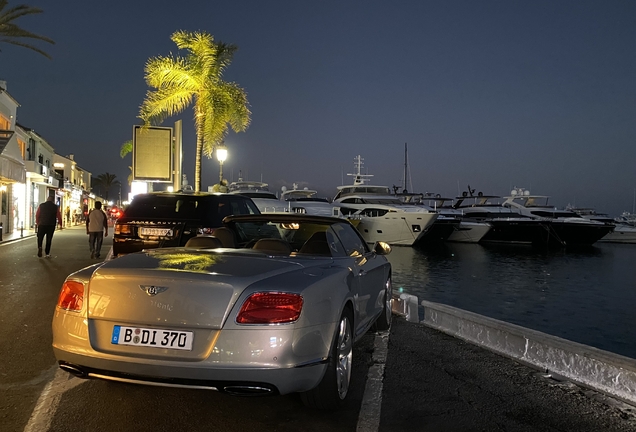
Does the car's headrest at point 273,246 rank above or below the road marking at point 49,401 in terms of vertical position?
above

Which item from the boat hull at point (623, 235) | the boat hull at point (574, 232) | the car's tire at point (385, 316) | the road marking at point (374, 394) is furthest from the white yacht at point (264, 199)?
the boat hull at point (623, 235)

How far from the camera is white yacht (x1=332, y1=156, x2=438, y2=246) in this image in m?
33.4

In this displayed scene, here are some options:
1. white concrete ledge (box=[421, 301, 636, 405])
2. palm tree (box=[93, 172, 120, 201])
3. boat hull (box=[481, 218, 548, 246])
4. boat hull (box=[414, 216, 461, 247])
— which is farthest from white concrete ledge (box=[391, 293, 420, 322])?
palm tree (box=[93, 172, 120, 201])

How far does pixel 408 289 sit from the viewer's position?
16.2m

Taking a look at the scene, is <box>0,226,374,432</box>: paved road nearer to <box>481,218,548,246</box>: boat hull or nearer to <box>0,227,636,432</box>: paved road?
<box>0,227,636,432</box>: paved road

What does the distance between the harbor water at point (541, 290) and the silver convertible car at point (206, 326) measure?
6741 millimetres

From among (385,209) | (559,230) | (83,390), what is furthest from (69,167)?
(83,390)

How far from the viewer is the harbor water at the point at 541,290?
11516 millimetres

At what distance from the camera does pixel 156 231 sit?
10047 millimetres

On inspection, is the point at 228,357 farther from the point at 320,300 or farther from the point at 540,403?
the point at 540,403

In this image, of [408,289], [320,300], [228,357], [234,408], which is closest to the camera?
[228,357]

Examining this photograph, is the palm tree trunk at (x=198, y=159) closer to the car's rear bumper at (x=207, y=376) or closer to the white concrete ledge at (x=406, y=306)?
the white concrete ledge at (x=406, y=306)

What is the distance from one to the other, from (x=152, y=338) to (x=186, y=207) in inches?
282

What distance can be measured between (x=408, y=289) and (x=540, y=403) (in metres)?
11.8
